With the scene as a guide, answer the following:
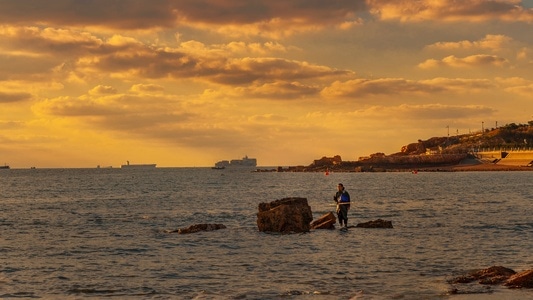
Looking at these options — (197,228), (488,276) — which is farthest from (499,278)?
(197,228)

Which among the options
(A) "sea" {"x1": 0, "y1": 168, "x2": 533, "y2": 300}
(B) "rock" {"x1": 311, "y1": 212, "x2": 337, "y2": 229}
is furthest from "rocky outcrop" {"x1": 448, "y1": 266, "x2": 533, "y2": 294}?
(B) "rock" {"x1": 311, "y1": 212, "x2": 337, "y2": 229}

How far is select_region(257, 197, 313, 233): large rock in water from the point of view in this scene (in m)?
43.2

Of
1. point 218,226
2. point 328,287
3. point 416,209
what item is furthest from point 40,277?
point 416,209

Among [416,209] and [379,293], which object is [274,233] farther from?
[416,209]

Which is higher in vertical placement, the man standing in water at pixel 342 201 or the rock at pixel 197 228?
the man standing in water at pixel 342 201

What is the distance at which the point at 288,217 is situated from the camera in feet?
142

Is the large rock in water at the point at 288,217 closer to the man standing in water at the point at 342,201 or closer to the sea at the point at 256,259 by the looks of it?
the sea at the point at 256,259

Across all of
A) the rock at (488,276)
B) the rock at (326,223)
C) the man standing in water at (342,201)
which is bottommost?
the rock at (488,276)

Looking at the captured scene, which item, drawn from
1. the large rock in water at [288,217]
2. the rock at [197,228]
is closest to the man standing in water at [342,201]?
the large rock in water at [288,217]

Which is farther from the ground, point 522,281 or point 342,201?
point 342,201

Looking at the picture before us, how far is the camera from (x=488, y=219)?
174 ft

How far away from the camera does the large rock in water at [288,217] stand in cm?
4322

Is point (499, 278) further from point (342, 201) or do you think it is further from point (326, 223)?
point (326, 223)

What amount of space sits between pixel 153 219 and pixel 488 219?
2666cm
